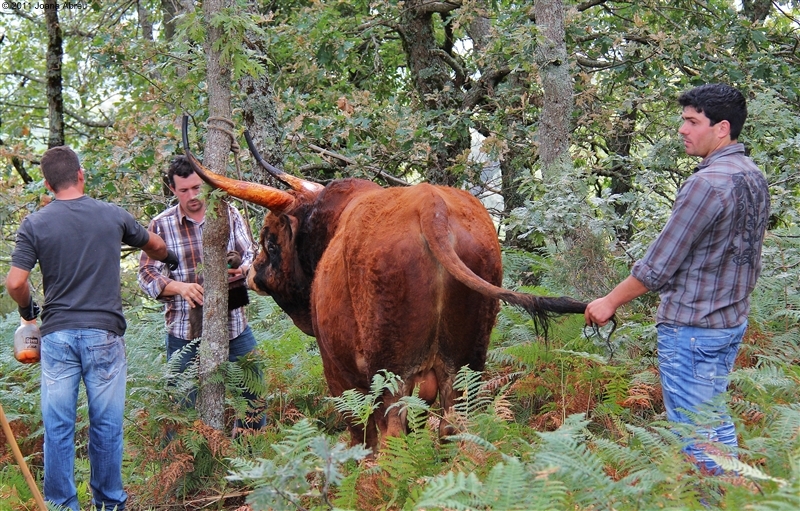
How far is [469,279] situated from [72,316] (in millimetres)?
2776

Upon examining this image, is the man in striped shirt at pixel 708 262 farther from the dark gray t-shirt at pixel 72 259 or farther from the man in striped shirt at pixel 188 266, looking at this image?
the man in striped shirt at pixel 188 266

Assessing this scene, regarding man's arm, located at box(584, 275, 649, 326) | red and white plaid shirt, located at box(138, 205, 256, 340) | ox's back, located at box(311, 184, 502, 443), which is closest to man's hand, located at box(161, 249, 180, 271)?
red and white plaid shirt, located at box(138, 205, 256, 340)

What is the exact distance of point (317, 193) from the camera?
22.0ft

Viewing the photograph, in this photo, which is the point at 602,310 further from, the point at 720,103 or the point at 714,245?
the point at 720,103

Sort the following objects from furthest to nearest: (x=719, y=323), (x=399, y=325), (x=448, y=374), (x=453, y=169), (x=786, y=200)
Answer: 1. (x=453, y=169)
2. (x=786, y=200)
3. (x=448, y=374)
4. (x=399, y=325)
5. (x=719, y=323)

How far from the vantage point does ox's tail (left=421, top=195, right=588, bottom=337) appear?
4.55 m

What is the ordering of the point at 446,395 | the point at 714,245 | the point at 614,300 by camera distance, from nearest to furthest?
the point at 714,245, the point at 614,300, the point at 446,395

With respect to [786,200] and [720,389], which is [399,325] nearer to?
[720,389]

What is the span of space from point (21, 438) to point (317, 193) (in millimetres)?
3785

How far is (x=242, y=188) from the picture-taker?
19.9 feet

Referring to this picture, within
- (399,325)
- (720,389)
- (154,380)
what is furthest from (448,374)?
(154,380)

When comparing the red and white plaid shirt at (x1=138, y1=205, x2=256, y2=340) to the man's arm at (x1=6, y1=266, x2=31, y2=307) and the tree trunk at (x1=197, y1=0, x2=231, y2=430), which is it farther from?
the man's arm at (x1=6, y1=266, x2=31, y2=307)

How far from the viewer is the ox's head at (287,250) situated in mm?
6637

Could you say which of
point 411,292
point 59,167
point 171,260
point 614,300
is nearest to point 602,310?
point 614,300
